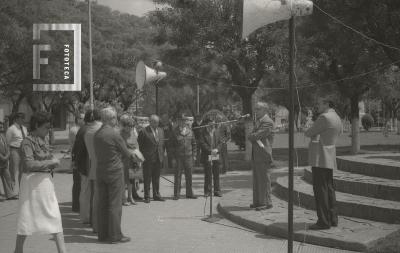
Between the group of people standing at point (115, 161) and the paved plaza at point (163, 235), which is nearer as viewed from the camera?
the paved plaza at point (163, 235)

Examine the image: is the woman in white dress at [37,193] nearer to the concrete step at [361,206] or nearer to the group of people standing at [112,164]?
the group of people standing at [112,164]

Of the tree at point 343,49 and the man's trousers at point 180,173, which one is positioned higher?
the tree at point 343,49

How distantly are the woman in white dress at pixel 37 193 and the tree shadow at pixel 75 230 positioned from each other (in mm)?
2028

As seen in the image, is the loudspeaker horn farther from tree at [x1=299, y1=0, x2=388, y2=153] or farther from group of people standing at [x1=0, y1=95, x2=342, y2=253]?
tree at [x1=299, y1=0, x2=388, y2=153]

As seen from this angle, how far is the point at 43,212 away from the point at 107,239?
203 cm

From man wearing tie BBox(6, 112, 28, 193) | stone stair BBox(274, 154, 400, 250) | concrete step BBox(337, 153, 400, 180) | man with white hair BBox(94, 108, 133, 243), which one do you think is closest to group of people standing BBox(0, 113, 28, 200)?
man wearing tie BBox(6, 112, 28, 193)

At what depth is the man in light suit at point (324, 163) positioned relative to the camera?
811 centimetres

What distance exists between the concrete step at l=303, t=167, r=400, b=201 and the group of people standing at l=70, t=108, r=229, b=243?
2342 mm

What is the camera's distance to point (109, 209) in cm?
809

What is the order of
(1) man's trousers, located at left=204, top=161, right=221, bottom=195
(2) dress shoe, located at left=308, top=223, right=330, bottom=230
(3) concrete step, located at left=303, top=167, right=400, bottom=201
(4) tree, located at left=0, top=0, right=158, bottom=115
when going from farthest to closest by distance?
(4) tree, located at left=0, top=0, right=158, bottom=115, (1) man's trousers, located at left=204, top=161, right=221, bottom=195, (3) concrete step, located at left=303, top=167, right=400, bottom=201, (2) dress shoe, located at left=308, top=223, right=330, bottom=230

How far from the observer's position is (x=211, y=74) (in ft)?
82.1

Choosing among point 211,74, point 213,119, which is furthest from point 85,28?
point 213,119

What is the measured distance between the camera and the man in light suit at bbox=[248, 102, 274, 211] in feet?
33.3

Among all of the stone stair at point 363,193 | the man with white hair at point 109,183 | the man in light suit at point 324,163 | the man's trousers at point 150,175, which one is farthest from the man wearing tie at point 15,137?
the man in light suit at point 324,163
